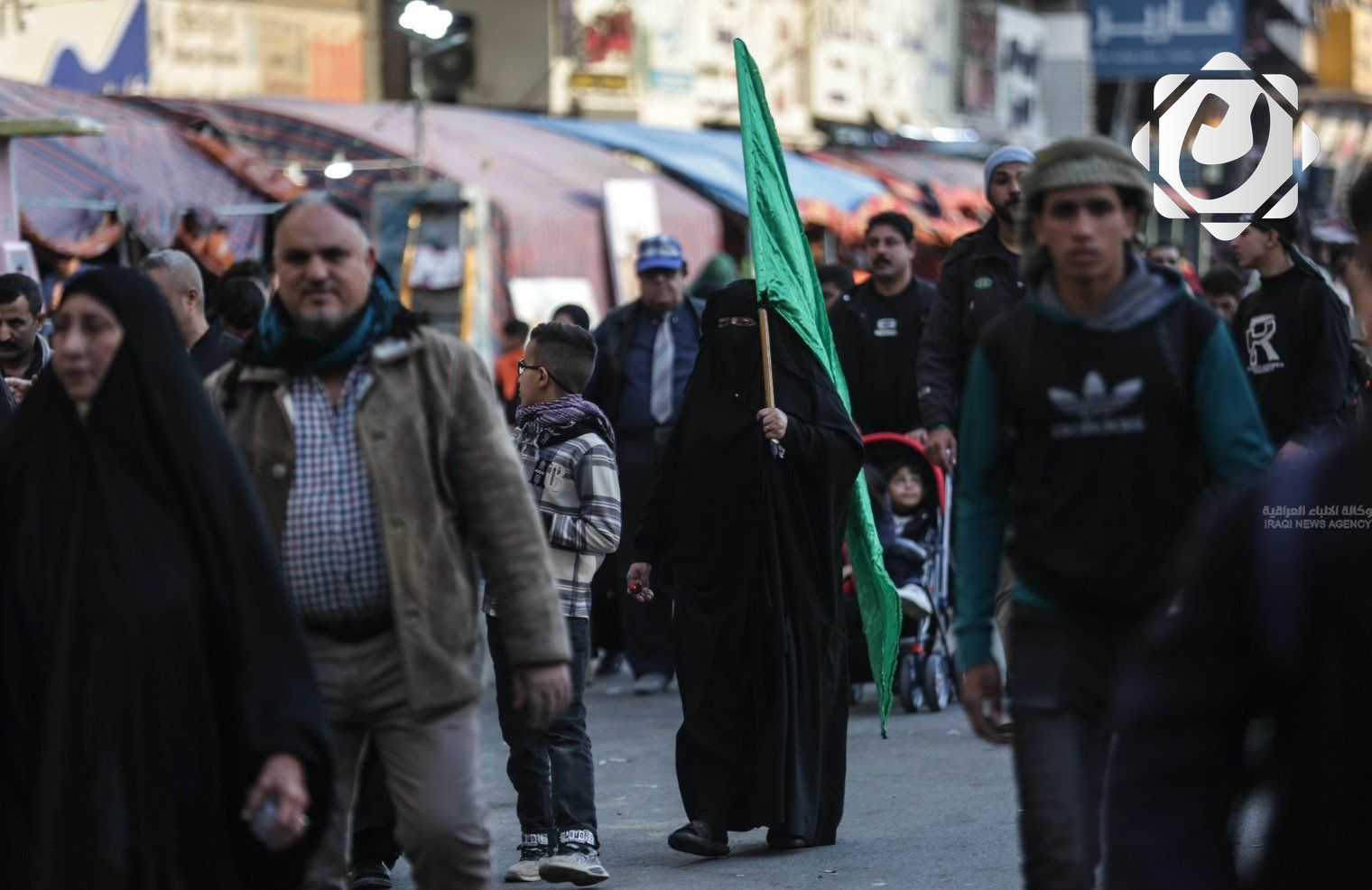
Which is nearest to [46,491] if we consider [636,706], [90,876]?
[90,876]

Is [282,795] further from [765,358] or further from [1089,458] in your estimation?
[765,358]

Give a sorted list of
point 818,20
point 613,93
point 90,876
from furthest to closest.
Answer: point 818,20
point 613,93
point 90,876

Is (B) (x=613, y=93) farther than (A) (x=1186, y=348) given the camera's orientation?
Yes

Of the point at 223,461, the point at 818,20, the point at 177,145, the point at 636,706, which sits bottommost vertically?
the point at 636,706

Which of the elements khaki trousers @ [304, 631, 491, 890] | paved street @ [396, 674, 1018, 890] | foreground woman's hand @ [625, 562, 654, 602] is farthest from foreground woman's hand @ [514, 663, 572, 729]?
foreground woman's hand @ [625, 562, 654, 602]

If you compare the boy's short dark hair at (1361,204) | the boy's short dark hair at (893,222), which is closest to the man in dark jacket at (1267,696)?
the boy's short dark hair at (1361,204)

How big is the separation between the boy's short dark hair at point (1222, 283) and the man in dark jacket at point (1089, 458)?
9599 mm

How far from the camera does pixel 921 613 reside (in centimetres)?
1061

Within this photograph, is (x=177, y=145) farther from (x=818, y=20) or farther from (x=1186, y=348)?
(x=818, y=20)

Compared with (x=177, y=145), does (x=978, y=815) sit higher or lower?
lower

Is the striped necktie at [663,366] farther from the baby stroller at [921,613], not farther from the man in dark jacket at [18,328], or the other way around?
the man in dark jacket at [18,328]

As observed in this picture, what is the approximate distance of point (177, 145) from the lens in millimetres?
17547

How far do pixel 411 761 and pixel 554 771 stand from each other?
2457 mm

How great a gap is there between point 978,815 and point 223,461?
4.31m
